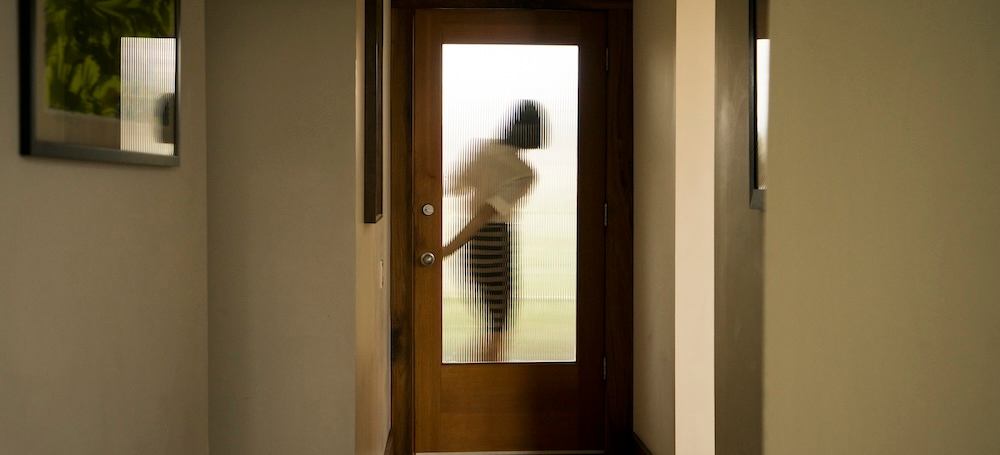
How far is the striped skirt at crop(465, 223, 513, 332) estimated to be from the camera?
3873 mm

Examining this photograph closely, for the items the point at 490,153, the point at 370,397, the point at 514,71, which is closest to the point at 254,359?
the point at 370,397

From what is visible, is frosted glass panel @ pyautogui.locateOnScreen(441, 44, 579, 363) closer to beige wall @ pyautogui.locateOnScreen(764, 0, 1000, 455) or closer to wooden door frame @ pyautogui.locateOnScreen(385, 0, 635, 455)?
wooden door frame @ pyautogui.locateOnScreen(385, 0, 635, 455)

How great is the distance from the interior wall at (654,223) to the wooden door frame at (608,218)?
0.21 ft

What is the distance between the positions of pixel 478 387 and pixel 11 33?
284cm

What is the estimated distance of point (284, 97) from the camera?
2.62 metres

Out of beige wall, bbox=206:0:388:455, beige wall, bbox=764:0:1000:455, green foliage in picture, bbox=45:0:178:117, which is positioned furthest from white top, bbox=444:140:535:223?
beige wall, bbox=764:0:1000:455

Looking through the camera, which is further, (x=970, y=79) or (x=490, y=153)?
(x=490, y=153)

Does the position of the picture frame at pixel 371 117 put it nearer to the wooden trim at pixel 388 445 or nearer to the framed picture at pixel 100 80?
the framed picture at pixel 100 80

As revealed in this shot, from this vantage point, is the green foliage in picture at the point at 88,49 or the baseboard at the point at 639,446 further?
A: the baseboard at the point at 639,446

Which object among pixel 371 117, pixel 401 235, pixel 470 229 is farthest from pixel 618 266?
pixel 371 117

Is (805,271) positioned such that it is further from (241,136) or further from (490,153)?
(490,153)

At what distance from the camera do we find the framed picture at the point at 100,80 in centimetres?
139

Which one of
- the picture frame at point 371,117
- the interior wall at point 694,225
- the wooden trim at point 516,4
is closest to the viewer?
the picture frame at point 371,117

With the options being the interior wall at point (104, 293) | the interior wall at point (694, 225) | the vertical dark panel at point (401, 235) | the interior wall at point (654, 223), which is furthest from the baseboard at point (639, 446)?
the interior wall at point (104, 293)
